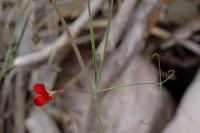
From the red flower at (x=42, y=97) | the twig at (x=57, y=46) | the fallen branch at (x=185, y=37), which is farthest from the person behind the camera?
the fallen branch at (x=185, y=37)

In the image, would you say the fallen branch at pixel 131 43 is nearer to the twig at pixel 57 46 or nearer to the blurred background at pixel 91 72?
the blurred background at pixel 91 72

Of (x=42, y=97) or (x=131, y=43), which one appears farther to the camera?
(x=131, y=43)

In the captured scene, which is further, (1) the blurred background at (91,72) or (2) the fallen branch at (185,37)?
(2) the fallen branch at (185,37)

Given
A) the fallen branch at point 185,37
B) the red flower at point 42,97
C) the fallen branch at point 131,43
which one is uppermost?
the red flower at point 42,97

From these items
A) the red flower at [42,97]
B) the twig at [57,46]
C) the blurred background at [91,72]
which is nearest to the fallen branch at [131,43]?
the blurred background at [91,72]

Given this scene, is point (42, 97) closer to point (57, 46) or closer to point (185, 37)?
point (57, 46)

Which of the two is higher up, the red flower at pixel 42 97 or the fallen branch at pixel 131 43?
the red flower at pixel 42 97

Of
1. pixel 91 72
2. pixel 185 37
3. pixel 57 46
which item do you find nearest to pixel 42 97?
pixel 57 46

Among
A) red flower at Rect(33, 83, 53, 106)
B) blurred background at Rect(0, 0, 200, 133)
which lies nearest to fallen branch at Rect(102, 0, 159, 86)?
blurred background at Rect(0, 0, 200, 133)

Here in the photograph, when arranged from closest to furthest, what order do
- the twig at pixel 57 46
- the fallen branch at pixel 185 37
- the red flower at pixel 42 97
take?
1. the red flower at pixel 42 97
2. the twig at pixel 57 46
3. the fallen branch at pixel 185 37
